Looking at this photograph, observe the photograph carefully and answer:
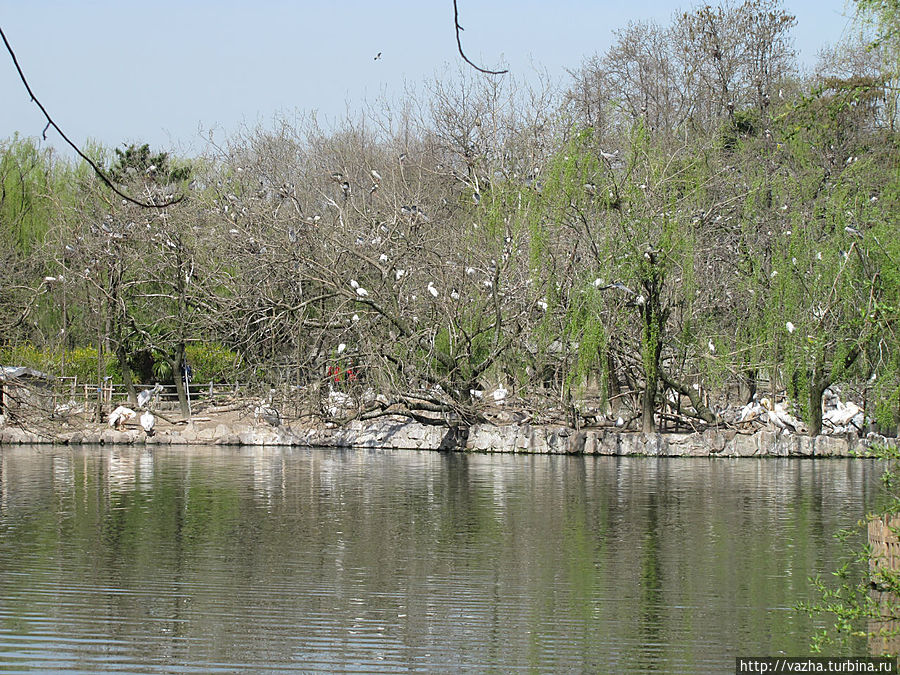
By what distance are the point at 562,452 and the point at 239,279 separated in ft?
30.7

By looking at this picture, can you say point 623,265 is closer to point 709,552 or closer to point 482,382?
point 482,382

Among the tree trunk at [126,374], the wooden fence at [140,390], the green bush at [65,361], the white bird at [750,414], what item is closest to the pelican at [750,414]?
the white bird at [750,414]

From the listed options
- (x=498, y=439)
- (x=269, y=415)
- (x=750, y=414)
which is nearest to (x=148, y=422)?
(x=269, y=415)

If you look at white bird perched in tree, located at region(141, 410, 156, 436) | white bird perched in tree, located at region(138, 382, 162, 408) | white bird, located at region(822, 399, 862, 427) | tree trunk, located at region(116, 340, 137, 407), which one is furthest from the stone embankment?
tree trunk, located at region(116, 340, 137, 407)

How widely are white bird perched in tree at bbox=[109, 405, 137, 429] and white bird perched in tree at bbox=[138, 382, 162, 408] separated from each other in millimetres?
657

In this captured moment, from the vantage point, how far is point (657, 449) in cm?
2306

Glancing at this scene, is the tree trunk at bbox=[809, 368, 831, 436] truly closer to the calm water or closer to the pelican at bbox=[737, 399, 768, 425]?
the pelican at bbox=[737, 399, 768, 425]

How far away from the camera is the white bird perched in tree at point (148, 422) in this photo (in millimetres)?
25562

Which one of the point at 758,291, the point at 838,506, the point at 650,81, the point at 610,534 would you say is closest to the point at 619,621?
the point at 610,534

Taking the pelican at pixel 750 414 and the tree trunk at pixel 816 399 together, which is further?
the pelican at pixel 750 414

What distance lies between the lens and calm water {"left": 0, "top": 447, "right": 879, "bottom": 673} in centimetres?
779

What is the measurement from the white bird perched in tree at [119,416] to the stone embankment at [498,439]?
0.22 metres

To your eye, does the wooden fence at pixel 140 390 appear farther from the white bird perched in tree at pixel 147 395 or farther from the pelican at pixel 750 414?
the pelican at pixel 750 414

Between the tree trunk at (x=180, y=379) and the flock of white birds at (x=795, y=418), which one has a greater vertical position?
the tree trunk at (x=180, y=379)
